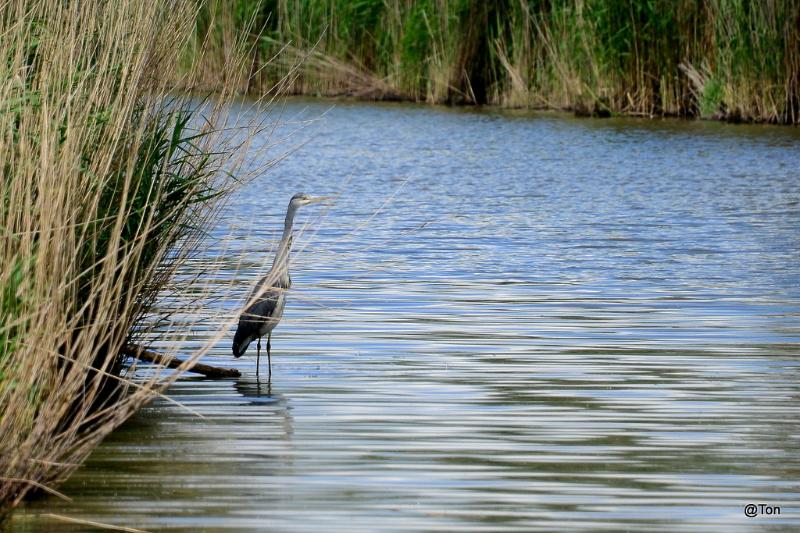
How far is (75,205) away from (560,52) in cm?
1661

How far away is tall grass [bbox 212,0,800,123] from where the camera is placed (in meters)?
20.0

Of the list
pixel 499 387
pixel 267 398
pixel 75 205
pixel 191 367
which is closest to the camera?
pixel 75 205

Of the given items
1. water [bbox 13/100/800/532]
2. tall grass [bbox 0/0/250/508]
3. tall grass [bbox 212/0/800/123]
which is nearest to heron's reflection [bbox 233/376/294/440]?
water [bbox 13/100/800/532]

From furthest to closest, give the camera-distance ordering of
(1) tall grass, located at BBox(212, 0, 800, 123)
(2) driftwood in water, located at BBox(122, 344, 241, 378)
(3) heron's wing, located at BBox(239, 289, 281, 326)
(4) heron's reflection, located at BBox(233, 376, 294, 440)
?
(1) tall grass, located at BBox(212, 0, 800, 123) < (3) heron's wing, located at BBox(239, 289, 281, 326) < (2) driftwood in water, located at BBox(122, 344, 241, 378) < (4) heron's reflection, located at BBox(233, 376, 294, 440)

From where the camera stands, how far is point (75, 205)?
5.64 meters

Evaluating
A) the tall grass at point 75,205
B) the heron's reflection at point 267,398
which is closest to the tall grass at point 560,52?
the heron's reflection at point 267,398

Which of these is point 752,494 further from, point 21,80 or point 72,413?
point 21,80

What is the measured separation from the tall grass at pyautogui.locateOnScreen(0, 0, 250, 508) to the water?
0.32m

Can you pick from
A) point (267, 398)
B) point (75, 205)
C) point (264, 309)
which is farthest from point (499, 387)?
point (75, 205)

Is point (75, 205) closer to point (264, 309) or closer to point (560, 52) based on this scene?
point (264, 309)

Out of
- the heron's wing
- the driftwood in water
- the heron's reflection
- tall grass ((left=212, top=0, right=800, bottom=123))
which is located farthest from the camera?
tall grass ((left=212, top=0, right=800, bottom=123))

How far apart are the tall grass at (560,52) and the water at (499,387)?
579 cm

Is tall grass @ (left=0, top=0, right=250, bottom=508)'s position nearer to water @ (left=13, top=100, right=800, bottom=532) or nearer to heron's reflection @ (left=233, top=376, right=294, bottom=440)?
water @ (left=13, top=100, right=800, bottom=532)

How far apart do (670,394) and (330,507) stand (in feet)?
7.44
